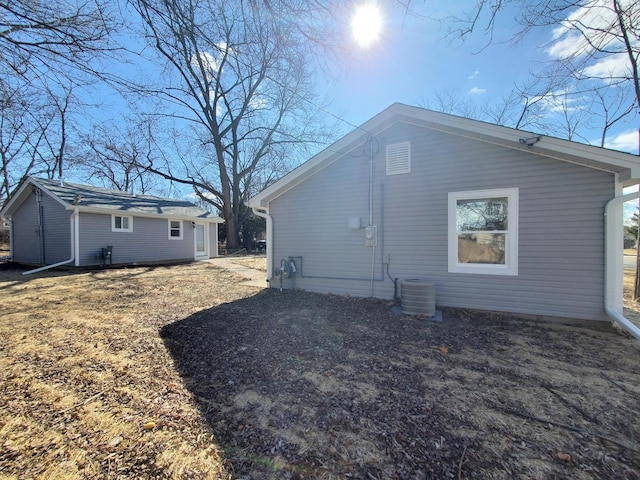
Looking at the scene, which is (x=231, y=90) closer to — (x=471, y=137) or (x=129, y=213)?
(x=129, y=213)

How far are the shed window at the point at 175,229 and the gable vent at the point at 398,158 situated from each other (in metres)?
12.5

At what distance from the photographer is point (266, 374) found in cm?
311

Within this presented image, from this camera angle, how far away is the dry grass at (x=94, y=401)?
185cm

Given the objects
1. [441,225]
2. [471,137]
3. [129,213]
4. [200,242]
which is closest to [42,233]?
[129,213]

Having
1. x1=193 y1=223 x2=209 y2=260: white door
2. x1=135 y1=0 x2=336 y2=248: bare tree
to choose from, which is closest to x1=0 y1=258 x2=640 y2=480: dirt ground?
x1=135 y1=0 x2=336 y2=248: bare tree

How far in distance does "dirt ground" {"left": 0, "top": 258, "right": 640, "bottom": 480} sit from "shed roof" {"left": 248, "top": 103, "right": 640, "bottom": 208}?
8.41 ft

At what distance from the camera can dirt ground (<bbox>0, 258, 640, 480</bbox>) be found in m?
1.88

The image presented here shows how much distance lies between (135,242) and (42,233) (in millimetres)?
3816

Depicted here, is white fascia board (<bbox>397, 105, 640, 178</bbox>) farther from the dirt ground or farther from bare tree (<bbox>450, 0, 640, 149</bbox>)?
the dirt ground

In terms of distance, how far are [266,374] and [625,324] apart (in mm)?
5021

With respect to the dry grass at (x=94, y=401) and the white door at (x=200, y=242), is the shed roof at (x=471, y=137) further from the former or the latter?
the white door at (x=200, y=242)

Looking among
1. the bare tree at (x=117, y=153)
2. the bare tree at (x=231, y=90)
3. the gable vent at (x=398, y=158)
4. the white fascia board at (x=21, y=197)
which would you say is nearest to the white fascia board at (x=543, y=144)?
the gable vent at (x=398, y=158)

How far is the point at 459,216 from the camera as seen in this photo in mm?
5484

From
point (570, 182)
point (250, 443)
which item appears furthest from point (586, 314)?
point (250, 443)
